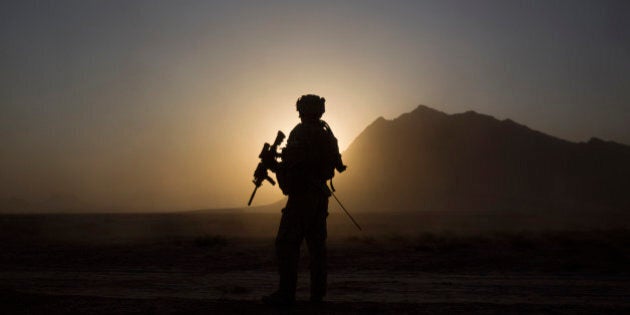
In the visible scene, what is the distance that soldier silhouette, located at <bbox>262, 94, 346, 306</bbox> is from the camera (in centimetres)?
599

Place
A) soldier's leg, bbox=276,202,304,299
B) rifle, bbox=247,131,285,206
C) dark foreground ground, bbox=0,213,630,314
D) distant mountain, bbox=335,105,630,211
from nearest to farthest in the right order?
dark foreground ground, bbox=0,213,630,314 → soldier's leg, bbox=276,202,304,299 → rifle, bbox=247,131,285,206 → distant mountain, bbox=335,105,630,211

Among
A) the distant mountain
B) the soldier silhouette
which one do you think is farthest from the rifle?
the distant mountain

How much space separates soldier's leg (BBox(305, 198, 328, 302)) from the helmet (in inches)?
42.8

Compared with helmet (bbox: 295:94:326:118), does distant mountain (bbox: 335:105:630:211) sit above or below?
above

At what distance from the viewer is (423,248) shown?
13539 mm

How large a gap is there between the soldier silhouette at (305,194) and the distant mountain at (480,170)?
334 ft

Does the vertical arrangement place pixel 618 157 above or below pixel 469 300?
above

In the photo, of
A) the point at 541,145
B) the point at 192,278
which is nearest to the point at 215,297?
the point at 192,278

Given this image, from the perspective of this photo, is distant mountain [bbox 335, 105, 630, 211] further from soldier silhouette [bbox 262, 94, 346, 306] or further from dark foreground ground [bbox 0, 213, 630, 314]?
soldier silhouette [bbox 262, 94, 346, 306]

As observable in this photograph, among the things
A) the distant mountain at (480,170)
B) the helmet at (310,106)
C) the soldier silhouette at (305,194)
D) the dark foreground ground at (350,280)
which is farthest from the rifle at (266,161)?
the distant mountain at (480,170)

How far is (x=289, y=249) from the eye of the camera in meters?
6.01

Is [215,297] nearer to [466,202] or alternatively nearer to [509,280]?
[509,280]

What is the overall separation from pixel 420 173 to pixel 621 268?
115 meters

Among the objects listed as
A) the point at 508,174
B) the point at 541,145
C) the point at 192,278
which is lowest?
the point at 192,278
